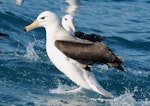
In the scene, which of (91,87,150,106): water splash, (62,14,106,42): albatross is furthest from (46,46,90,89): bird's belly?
(62,14,106,42): albatross

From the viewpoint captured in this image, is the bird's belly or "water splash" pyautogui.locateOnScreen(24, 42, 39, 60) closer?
the bird's belly

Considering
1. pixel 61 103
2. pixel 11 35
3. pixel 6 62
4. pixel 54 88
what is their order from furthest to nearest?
pixel 11 35 < pixel 6 62 < pixel 54 88 < pixel 61 103

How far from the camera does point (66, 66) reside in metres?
11.5

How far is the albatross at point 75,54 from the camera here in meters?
11.2

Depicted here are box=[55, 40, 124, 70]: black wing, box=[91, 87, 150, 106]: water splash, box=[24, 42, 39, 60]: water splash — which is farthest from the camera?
box=[24, 42, 39, 60]: water splash

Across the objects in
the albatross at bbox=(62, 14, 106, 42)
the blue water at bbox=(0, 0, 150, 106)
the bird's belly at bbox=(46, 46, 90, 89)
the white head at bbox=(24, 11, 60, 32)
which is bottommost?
the blue water at bbox=(0, 0, 150, 106)

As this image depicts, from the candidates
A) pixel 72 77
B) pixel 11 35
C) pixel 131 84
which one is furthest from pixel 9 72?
pixel 11 35

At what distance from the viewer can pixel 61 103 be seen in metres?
11.2

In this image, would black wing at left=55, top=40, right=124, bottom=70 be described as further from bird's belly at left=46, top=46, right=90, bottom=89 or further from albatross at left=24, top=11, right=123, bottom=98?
bird's belly at left=46, top=46, right=90, bottom=89

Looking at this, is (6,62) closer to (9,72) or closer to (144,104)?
(9,72)

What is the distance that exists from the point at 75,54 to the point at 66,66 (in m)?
0.29

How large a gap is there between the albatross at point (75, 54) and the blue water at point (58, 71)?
28cm

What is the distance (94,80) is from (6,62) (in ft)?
6.79

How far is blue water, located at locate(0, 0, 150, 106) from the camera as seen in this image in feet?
37.6
